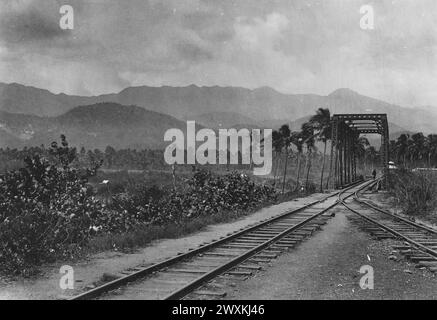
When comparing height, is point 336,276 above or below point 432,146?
below

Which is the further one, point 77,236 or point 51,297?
point 77,236

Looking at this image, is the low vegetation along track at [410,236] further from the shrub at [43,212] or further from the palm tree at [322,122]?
the palm tree at [322,122]

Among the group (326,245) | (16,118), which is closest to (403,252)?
(326,245)

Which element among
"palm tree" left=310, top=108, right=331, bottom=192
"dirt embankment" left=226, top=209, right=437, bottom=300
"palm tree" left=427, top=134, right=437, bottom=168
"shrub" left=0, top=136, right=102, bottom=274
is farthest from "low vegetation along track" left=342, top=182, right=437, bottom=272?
"palm tree" left=427, top=134, right=437, bottom=168

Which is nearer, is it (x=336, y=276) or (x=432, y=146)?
(x=336, y=276)

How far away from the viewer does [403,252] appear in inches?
385

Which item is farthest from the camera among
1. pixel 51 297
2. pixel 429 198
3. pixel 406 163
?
pixel 406 163

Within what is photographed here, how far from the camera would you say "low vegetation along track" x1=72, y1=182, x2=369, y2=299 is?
6414 millimetres

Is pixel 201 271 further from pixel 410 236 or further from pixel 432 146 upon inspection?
pixel 432 146

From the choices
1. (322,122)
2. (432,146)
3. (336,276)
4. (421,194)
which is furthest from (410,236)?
(432,146)

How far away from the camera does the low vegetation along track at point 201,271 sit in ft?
21.0

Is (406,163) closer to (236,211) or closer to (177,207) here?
(236,211)

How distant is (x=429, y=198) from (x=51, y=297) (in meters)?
16.5

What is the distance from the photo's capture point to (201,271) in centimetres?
781
